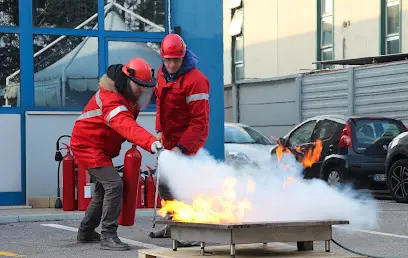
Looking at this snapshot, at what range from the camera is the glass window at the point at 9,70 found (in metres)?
15.2

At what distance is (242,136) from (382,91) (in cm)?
336

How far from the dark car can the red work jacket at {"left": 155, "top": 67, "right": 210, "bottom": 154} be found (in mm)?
9025

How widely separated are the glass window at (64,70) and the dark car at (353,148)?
5281 millimetres

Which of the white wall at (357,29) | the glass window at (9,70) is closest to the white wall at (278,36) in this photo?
the white wall at (357,29)

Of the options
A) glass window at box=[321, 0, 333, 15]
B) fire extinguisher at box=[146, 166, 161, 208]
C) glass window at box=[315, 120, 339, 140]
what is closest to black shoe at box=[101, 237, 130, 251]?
fire extinguisher at box=[146, 166, 161, 208]

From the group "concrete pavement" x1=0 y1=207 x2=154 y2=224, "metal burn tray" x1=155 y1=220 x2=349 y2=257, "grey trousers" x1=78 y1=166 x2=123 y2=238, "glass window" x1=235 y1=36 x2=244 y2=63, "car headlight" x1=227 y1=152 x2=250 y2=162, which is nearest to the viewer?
"metal burn tray" x1=155 y1=220 x2=349 y2=257

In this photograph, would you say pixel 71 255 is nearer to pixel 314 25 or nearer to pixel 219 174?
pixel 219 174

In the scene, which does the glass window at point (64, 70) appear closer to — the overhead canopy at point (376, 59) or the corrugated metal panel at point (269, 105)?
the overhead canopy at point (376, 59)

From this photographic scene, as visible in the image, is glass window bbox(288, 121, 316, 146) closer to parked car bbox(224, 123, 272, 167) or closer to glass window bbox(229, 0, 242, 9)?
parked car bbox(224, 123, 272, 167)

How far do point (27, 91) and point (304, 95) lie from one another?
12556mm

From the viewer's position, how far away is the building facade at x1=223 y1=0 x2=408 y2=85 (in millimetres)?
27562

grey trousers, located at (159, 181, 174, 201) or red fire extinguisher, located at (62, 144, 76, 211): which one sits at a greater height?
grey trousers, located at (159, 181, 174, 201)

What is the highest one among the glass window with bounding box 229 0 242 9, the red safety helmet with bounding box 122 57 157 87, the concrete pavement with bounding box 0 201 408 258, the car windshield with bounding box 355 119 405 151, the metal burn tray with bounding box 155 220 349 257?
the glass window with bounding box 229 0 242 9

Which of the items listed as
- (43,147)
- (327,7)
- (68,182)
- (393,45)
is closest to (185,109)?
(68,182)
